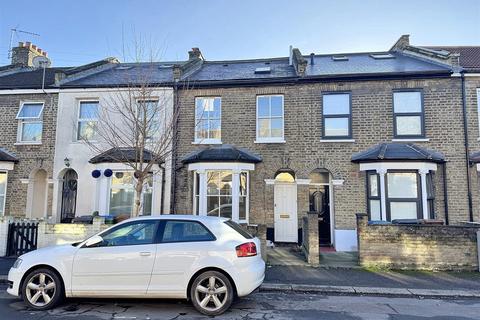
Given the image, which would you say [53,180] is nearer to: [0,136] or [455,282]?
[0,136]

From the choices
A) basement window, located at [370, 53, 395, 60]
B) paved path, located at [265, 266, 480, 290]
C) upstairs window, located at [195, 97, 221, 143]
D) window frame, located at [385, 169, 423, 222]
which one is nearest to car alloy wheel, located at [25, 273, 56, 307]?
paved path, located at [265, 266, 480, 290]

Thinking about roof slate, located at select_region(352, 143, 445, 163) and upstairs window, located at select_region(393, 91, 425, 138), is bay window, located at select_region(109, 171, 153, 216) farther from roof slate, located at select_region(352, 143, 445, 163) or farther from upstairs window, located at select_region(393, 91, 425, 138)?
upstairs window, located at select_region(393, 91, 425, 138)

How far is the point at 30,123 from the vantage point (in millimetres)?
13125

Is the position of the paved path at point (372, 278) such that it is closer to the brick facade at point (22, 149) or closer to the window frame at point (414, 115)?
the window frame at point (414, 115)

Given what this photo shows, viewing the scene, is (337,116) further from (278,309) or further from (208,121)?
(278,309)

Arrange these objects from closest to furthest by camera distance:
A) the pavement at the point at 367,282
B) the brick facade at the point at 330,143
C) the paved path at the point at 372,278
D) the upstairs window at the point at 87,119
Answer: the pavement at the point at 367,282 < the paved path at the point at 372,278 < the brick facade at the point at 330,143 < the upstairs window at the point at 87,119

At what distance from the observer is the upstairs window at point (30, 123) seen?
1302cm

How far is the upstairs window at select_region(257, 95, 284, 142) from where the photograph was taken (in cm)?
1199

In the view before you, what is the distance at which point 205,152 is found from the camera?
38.4 feet

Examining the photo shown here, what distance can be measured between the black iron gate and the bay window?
2861 millimetres

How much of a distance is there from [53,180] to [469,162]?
15.0 meters

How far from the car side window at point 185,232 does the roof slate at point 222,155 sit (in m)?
5.67

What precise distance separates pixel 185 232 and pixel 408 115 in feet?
30.8

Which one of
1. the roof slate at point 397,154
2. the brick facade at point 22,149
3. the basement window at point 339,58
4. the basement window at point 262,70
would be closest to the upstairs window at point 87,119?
the brick facade at point 22,149
